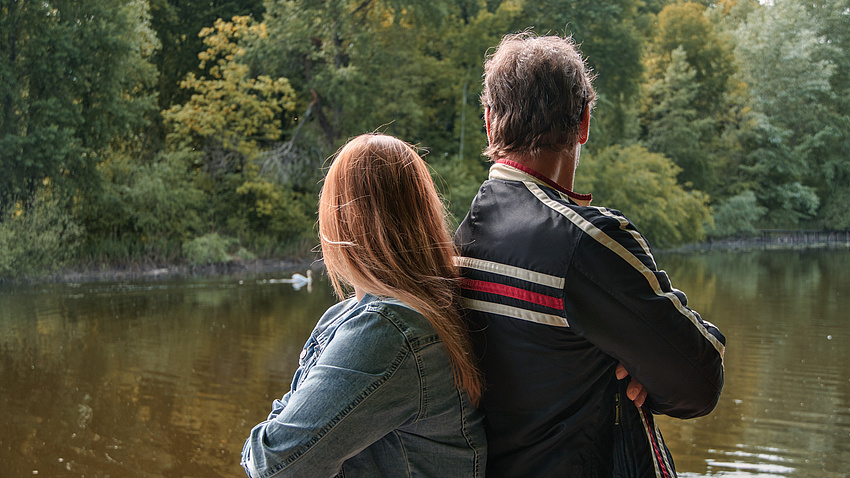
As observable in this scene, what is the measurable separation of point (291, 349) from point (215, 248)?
990cm

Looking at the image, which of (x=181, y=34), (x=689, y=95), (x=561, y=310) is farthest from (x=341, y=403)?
(x=689, y=95)

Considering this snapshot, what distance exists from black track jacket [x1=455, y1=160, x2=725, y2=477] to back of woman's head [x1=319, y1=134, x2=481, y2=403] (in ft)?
0.26

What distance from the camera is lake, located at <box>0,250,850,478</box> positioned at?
205 inches

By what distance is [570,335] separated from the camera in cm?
150

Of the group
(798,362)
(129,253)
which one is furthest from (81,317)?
(798,362)

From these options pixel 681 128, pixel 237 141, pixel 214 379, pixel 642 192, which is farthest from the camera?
pixel 681 128

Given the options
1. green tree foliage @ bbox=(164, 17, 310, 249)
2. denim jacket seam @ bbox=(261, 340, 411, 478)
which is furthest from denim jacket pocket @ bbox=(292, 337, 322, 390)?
green tree foliage @ bbox=(164, 17, 310, 249)

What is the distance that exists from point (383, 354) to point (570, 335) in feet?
1.17

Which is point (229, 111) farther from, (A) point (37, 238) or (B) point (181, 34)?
(A) point (37, 238)

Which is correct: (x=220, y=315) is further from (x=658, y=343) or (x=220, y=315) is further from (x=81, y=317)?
(x=658, y=343)

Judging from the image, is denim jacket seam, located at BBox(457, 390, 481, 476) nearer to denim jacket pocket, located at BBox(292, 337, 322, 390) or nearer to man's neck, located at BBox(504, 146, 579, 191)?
denim jacket pocket, located at BBox(292, 337, 322, 390)

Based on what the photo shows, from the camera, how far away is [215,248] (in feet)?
59.2

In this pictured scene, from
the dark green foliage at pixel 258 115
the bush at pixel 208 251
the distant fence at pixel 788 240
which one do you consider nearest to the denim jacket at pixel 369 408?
the dark green foliage at pixel 258 115

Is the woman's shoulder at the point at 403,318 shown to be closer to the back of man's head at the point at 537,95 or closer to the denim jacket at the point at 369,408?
the denim jacket at the point at 369,408
